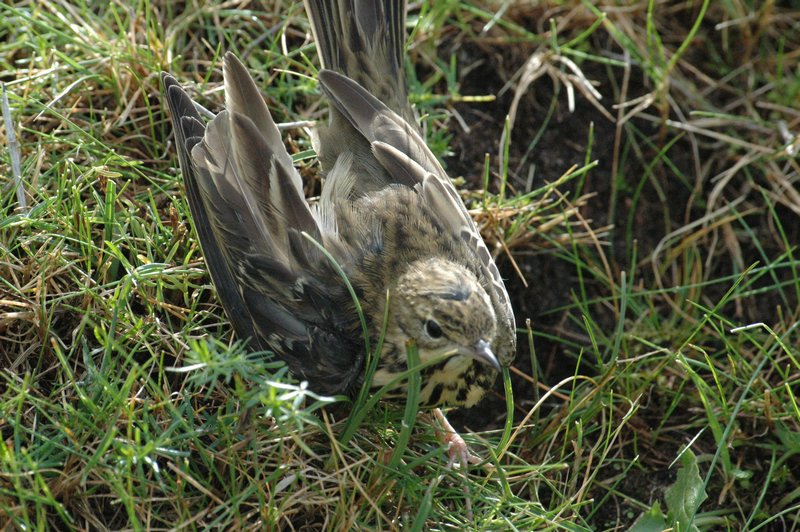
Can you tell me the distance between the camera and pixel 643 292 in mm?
5289

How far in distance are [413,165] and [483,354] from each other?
1.09 metres

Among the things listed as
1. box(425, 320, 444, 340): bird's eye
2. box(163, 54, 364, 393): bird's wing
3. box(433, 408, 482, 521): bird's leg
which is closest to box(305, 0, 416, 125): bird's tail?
box(163, 54, 364, 393): bird's wing

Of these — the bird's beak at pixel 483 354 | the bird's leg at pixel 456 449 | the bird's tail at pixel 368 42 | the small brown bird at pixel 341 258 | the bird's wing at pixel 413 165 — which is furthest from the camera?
the bird's tail at pixel 368 42

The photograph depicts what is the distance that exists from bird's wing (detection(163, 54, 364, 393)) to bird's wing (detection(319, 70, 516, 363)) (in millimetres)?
463

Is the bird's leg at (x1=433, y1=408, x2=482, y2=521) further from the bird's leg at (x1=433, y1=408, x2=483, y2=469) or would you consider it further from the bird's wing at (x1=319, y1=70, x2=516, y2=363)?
the bird's wing at (x1=319, y1=70, x2=516, y2=363)

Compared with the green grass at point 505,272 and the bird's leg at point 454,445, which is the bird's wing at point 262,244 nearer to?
the green grass at point 505,272

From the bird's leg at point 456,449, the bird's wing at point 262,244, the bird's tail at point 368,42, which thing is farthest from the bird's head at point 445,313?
the bird's tail at point 368,42

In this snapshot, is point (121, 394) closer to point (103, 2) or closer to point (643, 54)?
point (103, 2)

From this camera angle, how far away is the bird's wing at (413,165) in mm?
4340

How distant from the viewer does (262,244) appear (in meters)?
4.21

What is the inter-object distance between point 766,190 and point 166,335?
3.68m

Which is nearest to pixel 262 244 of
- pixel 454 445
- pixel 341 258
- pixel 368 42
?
pixel 341 258

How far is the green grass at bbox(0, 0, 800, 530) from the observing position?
390 cm

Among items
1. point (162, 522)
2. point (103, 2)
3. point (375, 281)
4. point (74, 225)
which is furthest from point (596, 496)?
point (103, 2)
